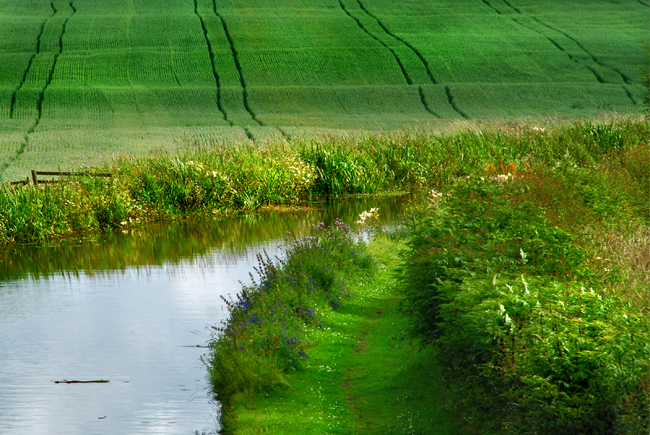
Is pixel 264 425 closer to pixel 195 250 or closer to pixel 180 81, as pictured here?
pixel 195 250

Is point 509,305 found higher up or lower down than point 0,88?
higher up

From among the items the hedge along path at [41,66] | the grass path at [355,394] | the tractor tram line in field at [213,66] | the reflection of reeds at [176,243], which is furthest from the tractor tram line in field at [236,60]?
the grass path at [355,394]

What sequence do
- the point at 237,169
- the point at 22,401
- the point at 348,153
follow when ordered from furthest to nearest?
1. the point at 348,153
2. the point at 237,169
3. the point at 22,401

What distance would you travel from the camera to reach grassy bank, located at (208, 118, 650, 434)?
596 centimetres

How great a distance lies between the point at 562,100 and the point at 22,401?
50958 millimetres

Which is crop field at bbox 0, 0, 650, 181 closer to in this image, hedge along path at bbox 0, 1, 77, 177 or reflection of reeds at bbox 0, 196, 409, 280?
hedge along path at bbox 0, 1, 77, 177

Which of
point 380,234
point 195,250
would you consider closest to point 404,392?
point 380,234

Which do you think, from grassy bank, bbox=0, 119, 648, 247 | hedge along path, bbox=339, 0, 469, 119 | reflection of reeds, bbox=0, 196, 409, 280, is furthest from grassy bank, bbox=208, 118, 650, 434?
hedge along path, bbox=339, 0, 469, 119

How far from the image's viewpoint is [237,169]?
26609 mm

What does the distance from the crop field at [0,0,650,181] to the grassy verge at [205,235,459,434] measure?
96.3 feet

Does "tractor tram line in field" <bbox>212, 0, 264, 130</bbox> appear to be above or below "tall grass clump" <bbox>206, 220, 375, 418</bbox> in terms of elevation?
below

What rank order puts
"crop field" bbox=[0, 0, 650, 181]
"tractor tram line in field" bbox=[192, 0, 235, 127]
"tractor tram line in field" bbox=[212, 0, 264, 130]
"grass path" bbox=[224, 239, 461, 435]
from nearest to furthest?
"grass path" bbox=[224, 239, 461, 435] < "crop field" bbox=[0, 0, 650, 181] < "tractor tram line in field" bbox=[192, 0, 235, 127] < "tractor tram line in field" bbox=[212, 0, 264, 130]

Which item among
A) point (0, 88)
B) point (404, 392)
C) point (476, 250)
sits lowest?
point (0, 88)

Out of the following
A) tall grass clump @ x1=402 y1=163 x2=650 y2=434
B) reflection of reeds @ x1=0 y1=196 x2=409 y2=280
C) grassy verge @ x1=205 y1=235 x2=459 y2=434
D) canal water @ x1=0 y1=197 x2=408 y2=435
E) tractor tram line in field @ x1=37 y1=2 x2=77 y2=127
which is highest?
tall grass clump @ x1=402 y1=163 x2=650 y2=434
